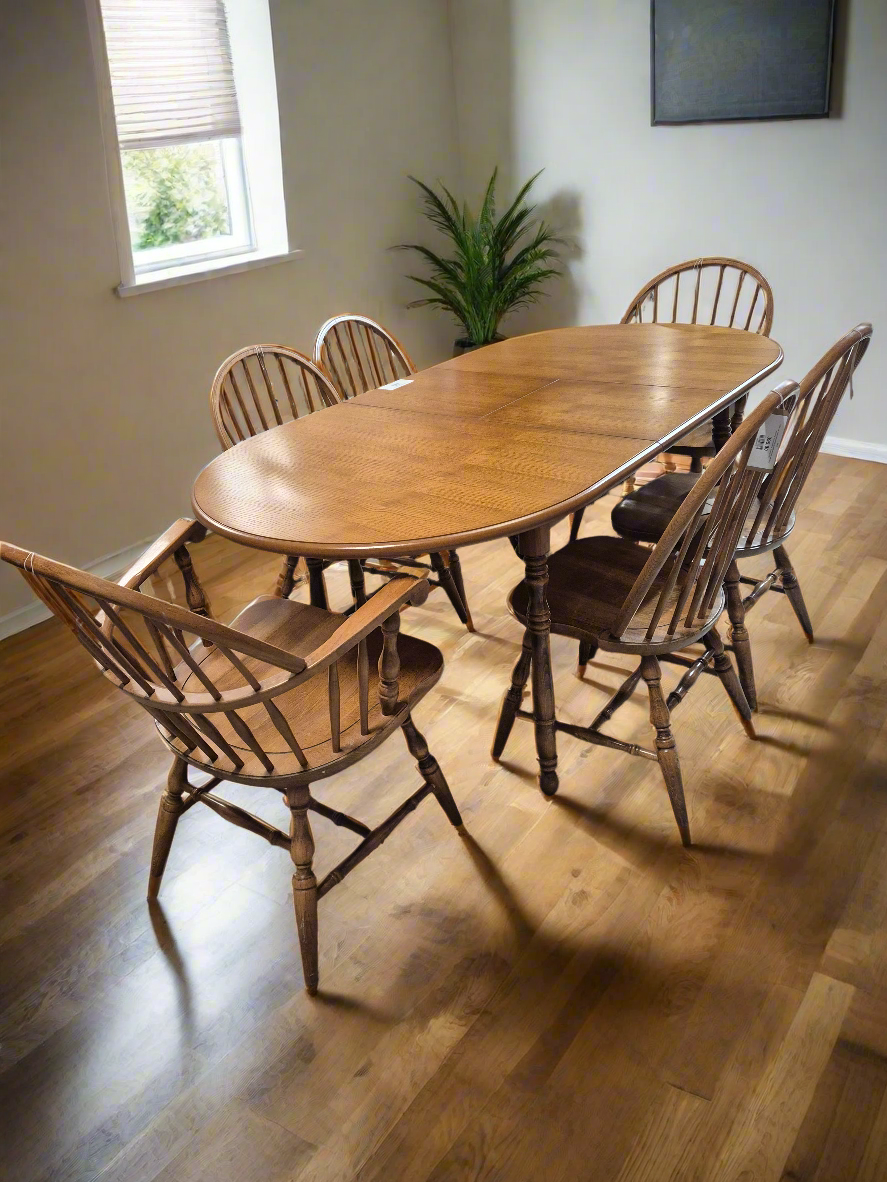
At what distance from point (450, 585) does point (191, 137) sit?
1968 mm

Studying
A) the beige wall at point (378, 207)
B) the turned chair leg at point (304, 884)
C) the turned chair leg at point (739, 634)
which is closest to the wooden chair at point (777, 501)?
the turned chair leg at point (739, 634)

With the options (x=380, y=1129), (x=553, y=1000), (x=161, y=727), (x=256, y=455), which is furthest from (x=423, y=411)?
(x=380, y=1129)

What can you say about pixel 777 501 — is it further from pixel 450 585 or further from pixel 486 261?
pixel 486 261

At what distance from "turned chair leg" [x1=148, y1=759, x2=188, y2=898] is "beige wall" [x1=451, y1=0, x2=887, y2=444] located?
307 cm

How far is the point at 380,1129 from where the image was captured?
1.49m

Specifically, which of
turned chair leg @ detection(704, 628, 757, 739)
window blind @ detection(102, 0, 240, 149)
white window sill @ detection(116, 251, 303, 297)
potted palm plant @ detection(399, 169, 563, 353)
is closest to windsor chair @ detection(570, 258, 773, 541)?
potted palm plant @ detection(399, 169, 563, 353)

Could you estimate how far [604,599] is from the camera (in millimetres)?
2014

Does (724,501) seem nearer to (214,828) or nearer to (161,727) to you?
(161,727)

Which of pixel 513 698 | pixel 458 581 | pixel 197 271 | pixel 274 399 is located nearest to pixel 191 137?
pixel 197 271

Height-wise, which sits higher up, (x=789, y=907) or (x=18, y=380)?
(x=18, y=380)

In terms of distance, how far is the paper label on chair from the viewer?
187cm

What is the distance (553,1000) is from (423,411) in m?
1.31

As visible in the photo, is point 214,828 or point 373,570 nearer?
point 214,828

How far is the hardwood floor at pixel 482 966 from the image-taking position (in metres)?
1.47
